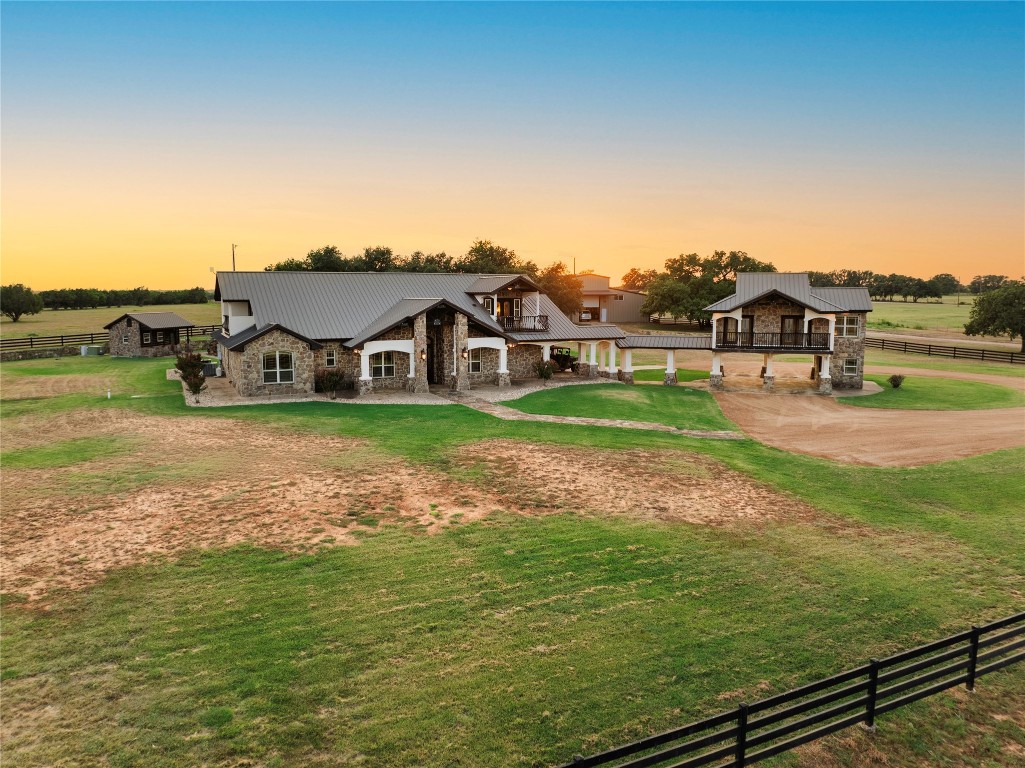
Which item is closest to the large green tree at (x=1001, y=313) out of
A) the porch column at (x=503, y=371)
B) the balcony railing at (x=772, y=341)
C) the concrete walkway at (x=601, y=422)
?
the balcony railing at (x=772, y=341)

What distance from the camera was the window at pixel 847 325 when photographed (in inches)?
1633

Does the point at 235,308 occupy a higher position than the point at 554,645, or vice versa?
the point at 235,308

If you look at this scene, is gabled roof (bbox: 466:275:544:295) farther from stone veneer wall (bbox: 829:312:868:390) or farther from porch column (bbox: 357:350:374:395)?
stone veneer wall (bbox: 829:312:868:390)

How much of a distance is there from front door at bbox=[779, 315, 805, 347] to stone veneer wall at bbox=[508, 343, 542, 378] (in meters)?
15.6

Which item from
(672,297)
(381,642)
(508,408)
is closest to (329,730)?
(381,642)

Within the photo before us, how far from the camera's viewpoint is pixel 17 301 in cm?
8356

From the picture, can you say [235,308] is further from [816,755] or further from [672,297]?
[672,297]

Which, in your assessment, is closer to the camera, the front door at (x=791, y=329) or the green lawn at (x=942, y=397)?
the green lawn at (x=942, y=397)

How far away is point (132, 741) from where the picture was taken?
8.62m

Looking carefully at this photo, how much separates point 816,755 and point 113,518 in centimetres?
1607

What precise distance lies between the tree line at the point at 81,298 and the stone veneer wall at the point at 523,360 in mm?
76751

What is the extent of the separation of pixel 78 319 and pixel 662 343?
84.8 meters

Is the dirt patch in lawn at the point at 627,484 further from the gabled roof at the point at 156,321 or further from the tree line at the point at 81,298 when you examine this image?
the tree line at the point at 81,298

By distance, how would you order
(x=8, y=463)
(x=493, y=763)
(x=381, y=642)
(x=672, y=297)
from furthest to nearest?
(x=672, y=297), (x=8, y=463), (x=381, y=642), (x=493, y=763)
